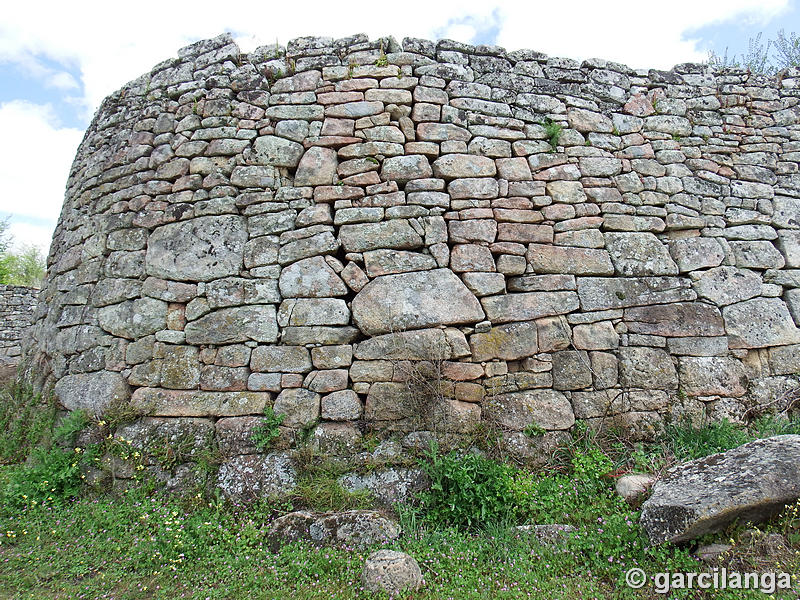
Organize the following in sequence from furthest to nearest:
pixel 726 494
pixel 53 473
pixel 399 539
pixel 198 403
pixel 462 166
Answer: pixel 462 166
pixel 198 403
pixel 53 473
pixel 399 539
pixel 726 494

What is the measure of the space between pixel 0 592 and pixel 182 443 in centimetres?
132

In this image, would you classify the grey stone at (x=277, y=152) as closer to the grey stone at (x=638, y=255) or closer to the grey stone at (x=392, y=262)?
the grey stone at (x=392, y=262)

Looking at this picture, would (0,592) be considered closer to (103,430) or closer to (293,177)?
(103,430)

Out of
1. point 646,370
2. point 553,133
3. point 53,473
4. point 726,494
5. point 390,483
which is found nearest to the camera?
point 726,494

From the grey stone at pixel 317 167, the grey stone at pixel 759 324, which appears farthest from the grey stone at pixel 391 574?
the grey stone at pixel 759 324

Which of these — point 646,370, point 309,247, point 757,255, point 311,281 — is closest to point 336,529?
point 311,281

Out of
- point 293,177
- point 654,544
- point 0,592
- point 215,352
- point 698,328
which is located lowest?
point 0,592

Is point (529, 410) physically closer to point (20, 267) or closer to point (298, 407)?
point (298, 407)

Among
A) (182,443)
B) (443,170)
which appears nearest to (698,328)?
(443,170)

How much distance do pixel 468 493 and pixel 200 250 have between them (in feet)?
9.95

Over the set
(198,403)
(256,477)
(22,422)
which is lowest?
(256,477)

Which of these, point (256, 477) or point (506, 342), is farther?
point (506, 342)

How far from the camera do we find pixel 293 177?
173 inches

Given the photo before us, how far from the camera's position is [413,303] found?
4039mm
